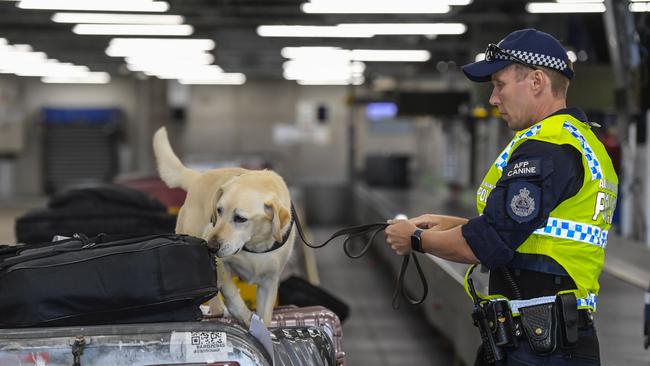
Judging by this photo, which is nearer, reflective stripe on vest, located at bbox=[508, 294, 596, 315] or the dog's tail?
reflective stripe on vest, located at bbox=[508, 294, 596, 315]

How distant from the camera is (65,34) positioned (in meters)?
14.1

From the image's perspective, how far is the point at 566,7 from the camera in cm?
977

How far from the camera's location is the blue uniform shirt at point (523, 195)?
239 centimetres

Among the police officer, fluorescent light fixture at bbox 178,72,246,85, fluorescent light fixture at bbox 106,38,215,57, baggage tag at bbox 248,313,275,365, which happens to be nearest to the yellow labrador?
baggage tag at bbox 248,313,275,365

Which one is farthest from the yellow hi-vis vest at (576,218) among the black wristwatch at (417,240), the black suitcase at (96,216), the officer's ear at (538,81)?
the black suitcase at (96,216)

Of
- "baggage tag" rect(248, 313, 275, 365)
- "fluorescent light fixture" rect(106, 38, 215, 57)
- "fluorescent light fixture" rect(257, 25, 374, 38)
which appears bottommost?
"baggage tag" rect(248, 313, 275, 365)

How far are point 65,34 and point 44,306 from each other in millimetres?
12361

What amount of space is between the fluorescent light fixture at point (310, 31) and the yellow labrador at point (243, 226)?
867cm

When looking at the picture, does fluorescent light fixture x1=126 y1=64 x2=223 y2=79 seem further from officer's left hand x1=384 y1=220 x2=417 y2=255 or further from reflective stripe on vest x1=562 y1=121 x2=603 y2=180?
reflective stripe on vest x1=562 y1=121 x2=603 y2=180

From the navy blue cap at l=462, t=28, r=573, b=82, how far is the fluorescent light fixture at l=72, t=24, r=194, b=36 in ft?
31.5

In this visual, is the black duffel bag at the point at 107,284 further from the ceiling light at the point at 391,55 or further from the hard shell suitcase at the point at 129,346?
the ceiling light at the point at 391,55

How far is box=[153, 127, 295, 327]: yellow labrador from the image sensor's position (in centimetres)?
297

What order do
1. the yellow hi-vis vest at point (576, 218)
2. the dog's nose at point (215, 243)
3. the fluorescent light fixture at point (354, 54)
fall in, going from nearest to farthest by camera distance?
the yellow hi-vis vest at point (576, 218) → the dog's nose at point (215, 243) → the fluorescent light fixture at point (354, 54)

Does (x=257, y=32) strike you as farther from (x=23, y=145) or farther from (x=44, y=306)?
(x=23, y=145)
